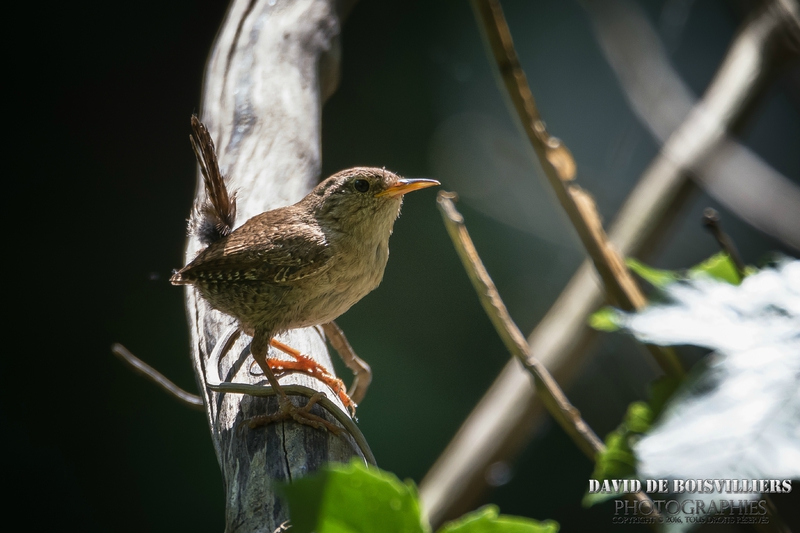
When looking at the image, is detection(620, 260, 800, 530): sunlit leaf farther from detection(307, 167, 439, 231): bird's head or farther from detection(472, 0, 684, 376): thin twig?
detection(307, 167, 439, 231): bird's head

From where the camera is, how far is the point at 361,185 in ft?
6.89

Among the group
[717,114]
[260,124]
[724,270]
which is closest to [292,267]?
[260,124]

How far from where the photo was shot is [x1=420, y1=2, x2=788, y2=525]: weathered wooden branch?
111 inches

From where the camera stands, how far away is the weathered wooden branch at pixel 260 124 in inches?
74.9

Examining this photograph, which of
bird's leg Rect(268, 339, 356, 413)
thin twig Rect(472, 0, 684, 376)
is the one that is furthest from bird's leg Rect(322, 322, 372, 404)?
thin twig Rect(472, 0, 684, 376)

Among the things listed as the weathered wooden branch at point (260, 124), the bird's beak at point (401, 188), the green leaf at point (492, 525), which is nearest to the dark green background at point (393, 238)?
the weathered wooden branch at point (260, 124)

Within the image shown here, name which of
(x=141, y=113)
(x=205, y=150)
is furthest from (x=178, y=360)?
(x=205, y=150)

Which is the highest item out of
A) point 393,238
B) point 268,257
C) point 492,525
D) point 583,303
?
point 268,257

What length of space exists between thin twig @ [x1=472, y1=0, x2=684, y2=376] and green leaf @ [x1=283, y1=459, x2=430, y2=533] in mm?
1058

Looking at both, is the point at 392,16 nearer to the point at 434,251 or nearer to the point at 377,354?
the point at 434,251

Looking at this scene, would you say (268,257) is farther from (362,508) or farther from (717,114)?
(717,114)

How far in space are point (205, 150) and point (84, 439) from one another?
288 centimetres

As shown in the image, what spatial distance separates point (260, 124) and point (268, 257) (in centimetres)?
68

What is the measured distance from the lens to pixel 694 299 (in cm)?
100
